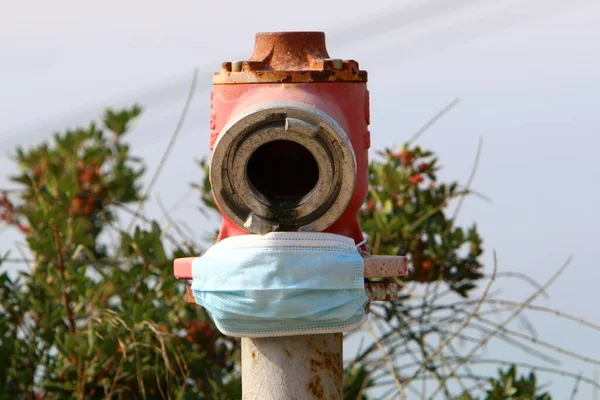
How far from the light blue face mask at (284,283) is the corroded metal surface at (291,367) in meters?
0.12

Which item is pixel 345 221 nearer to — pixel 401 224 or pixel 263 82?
pixel 263 82

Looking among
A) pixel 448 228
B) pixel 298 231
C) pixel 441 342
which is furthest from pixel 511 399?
pixel 298 231

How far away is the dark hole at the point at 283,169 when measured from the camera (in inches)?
171

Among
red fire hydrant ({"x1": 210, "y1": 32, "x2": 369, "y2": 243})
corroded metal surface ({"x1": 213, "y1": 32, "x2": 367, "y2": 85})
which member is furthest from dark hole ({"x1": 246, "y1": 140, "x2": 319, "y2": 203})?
corroded metal surface ({"x1": 213, "y1": 32, "x2": 367, "y2": 85})

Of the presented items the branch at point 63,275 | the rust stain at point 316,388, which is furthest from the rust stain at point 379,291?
the branch at point 63,275

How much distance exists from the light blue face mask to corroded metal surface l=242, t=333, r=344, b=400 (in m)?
0.12

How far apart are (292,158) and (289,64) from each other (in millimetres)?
322

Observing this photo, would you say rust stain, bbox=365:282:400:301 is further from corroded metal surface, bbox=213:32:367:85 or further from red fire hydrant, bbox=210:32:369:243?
corroded metal surface, bbox=213:32:367:85

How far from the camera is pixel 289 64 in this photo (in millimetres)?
4238

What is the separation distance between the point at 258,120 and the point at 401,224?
1785 mm

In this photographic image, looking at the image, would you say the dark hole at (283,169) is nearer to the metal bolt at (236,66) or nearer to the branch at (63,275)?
the metal bolt at (236,66)

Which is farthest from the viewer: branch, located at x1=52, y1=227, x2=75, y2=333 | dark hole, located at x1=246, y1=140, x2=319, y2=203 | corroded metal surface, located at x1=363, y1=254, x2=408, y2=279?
branch, located at x1=52, y1=227, x2=75, y2=333

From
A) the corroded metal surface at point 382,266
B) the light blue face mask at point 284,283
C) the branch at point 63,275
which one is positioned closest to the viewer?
the light blue face mask at point 284,283

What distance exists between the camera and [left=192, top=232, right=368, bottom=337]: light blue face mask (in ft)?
12.9
